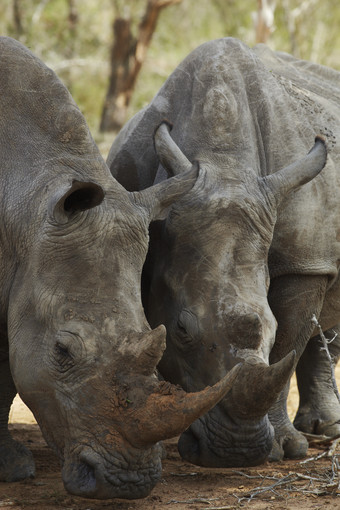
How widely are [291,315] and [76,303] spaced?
2381 mm

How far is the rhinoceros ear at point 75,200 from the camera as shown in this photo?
5.16 meters

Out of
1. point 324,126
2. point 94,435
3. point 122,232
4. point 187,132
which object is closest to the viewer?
point 94,435

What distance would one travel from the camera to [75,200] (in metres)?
5.30

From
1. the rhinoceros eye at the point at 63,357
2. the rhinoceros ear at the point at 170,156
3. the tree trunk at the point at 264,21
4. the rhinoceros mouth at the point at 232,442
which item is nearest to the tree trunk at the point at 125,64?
the tree trunk at the point at 264,21

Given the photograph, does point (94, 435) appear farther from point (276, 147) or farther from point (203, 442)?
point (276, 147)

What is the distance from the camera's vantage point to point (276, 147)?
720 centimetres

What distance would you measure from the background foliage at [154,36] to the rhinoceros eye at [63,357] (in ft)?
56.5

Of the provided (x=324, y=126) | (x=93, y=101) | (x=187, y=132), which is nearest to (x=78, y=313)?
(x=187, y=132)

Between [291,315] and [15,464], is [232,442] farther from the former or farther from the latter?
[291,315]

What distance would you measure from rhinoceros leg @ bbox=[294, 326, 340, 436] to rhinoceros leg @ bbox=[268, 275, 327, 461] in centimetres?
106

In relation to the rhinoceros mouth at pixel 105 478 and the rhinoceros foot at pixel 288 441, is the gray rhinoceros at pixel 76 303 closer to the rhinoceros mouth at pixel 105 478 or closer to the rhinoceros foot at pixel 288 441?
the rhinoceros mouth at pixel 105 478

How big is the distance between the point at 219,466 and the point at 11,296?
1601 mm

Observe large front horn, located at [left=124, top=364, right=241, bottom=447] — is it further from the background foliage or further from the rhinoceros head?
the background foliage

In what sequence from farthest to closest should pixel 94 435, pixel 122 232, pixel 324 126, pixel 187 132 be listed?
pixel 324 126
pixel 187 132
pixel 122 232
pixel 94 435
